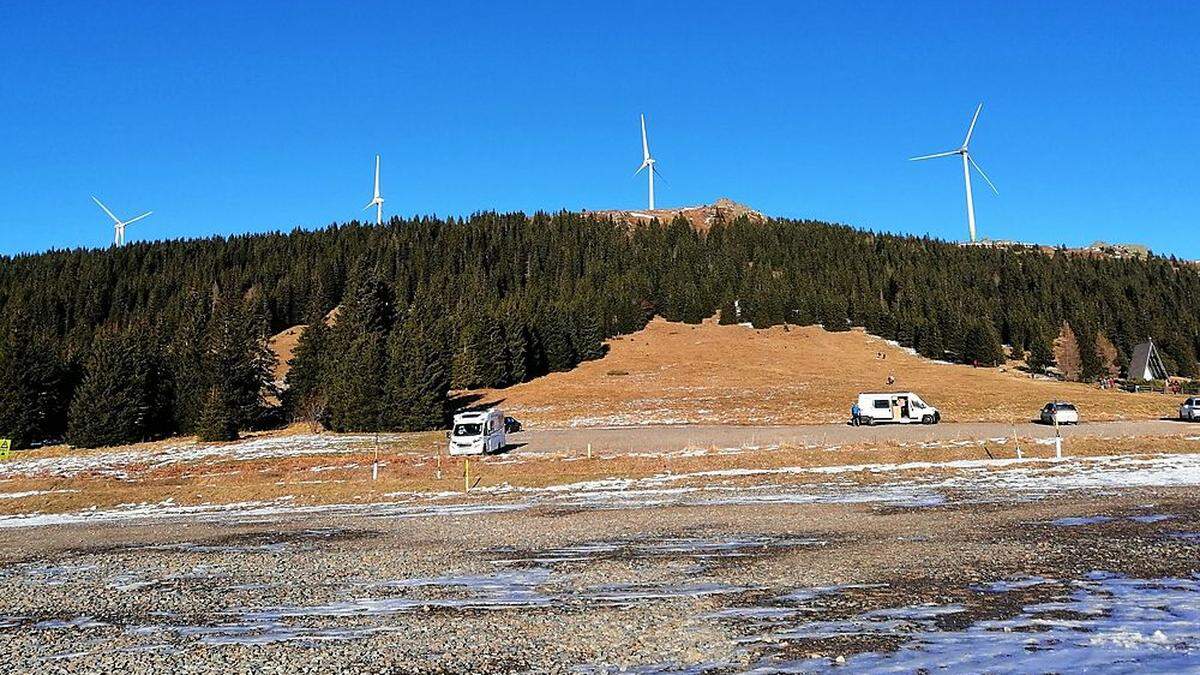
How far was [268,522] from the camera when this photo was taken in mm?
23438

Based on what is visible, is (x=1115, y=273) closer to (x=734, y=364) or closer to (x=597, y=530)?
(x=734, y=364)

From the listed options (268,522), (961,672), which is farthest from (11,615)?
(961,672)

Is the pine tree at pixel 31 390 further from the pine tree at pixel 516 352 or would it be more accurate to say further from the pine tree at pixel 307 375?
the pine tree at pixel 516 352

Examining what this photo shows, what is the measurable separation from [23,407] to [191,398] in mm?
11676

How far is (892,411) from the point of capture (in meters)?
56.8

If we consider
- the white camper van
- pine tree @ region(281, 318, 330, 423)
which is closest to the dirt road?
the white camper van

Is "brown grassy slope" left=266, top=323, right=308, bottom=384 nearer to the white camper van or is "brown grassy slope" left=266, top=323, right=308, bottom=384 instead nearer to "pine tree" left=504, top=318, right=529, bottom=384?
"pine tree" left=504, top=318, right=529, bottom=384

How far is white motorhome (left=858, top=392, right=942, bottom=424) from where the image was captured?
186 ft

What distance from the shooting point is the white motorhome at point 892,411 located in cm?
5672

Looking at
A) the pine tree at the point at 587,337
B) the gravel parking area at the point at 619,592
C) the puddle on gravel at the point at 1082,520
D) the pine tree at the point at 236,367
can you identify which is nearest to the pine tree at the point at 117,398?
the pine tree at the point at 236,367

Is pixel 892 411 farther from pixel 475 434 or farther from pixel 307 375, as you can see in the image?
pixel 307 375

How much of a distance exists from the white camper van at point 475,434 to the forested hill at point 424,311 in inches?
634

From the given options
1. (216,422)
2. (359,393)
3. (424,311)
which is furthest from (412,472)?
(424,311)

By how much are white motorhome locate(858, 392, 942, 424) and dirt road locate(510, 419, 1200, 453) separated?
122 cm
